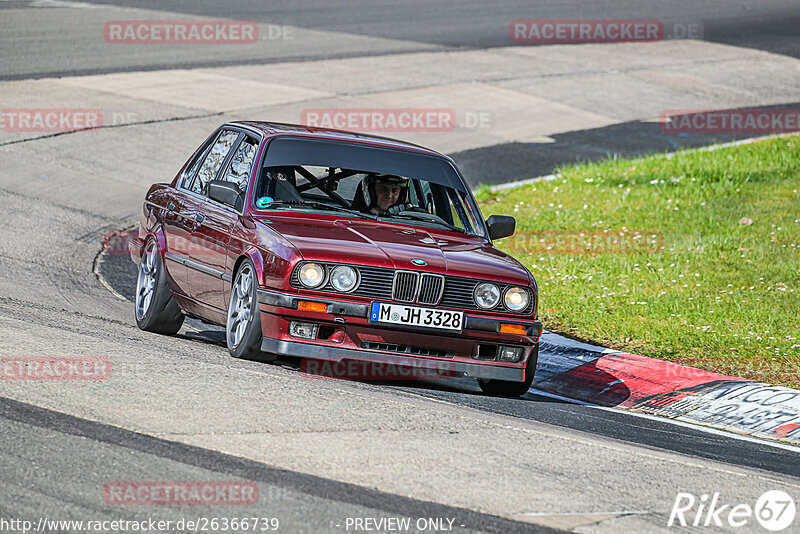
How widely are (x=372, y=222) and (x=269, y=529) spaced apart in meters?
3.98

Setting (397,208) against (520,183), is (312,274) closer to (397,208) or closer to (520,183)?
(397,208)

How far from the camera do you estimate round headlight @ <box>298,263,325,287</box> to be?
7371 millimetres

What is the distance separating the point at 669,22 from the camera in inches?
1336

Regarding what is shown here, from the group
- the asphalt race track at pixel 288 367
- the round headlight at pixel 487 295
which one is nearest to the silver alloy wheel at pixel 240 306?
the asphalt race track at pixel 288 367

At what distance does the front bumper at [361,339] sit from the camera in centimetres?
736

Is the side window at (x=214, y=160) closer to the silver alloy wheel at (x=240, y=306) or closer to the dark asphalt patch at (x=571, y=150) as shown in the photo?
the silver alloy wheel at (x=240, y=306)

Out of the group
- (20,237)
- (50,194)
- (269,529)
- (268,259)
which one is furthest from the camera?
(50,194)

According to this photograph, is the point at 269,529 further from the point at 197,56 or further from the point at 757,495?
the point at 197,56

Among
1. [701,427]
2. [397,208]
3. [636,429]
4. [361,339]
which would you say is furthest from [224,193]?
[701,427]

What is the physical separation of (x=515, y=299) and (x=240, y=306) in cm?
180

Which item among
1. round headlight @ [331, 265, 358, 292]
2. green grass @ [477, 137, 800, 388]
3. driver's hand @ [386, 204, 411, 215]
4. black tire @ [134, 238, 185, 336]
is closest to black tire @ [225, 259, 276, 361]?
round headlight @ [331, 265, 358, 292]

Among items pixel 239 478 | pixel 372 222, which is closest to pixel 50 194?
pixel 372 222

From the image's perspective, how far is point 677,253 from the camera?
12969 mm

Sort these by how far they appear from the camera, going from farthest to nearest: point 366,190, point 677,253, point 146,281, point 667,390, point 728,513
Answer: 1. point 677,253
2. point 146,281
3. point 667,390
4. point 366,190
5. point 728,513
